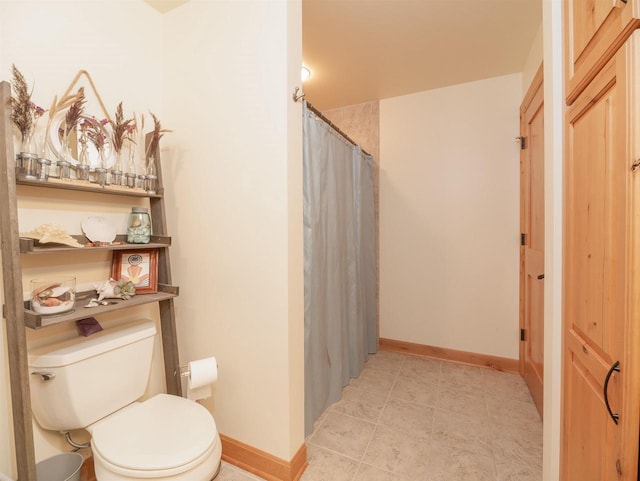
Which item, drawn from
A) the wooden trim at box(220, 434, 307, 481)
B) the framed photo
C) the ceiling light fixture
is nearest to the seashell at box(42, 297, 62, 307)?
the framed photo

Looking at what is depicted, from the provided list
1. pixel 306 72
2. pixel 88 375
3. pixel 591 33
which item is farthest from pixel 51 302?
pixel 306 72

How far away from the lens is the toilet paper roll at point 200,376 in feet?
4.18

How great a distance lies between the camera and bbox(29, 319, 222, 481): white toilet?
0.95 metres

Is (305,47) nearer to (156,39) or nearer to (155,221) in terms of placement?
(156,39)

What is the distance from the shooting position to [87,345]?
115 cm

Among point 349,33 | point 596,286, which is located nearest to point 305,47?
point 349,33

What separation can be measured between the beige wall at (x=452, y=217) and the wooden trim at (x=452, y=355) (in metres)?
0.05

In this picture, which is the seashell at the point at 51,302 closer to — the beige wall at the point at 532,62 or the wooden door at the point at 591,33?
the wooden door at the point at 591,33

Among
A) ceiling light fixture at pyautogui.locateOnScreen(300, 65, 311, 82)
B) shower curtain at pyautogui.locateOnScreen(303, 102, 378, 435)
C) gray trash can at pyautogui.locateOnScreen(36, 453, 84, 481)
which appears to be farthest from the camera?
ceiling light fixture at pyautogui.locateOnScreen(300, 65, 311, 82)

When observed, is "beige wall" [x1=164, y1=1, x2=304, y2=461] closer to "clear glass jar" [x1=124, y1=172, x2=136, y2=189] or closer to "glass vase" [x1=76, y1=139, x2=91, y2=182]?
"clear glass jar" [x1=124, y1=172, x2=136, y2=189]

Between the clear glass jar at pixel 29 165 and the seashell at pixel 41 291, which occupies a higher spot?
the clear glass jar at pixel 29 165

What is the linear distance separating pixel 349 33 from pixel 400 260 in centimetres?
188

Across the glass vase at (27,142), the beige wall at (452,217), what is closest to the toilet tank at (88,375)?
the glass vase at (27,142)

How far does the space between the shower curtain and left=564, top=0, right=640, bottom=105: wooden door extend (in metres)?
1.08
